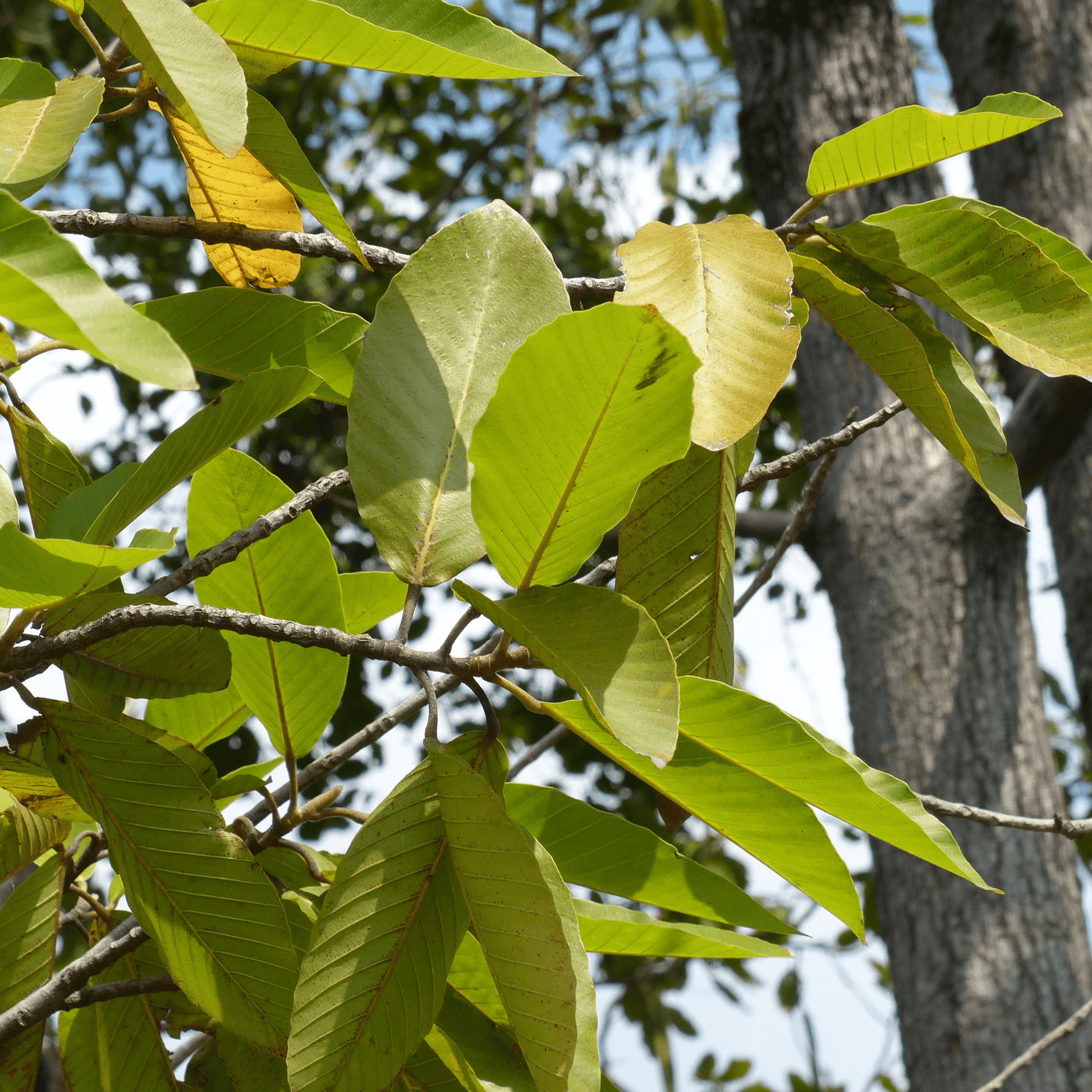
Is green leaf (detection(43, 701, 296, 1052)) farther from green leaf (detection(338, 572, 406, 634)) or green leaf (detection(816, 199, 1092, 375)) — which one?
green leaf (detection(816, 199, 1092, 375))

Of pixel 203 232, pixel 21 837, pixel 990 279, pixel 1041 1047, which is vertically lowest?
pixel 1041 1047

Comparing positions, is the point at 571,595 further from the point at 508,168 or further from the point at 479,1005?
the point at 508,168

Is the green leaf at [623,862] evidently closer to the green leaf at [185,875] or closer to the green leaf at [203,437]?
the green leaf at [185,875]

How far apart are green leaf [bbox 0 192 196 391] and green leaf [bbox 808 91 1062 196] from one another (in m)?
0.42

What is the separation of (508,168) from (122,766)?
2.97 m

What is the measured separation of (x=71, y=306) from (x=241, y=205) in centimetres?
42

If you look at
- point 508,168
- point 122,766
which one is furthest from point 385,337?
point 508,168

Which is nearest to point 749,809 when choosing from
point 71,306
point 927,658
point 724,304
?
point 724,304

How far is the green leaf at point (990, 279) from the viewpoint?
53 centimetres

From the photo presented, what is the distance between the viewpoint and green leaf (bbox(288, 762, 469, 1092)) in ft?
1.43

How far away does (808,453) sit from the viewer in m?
0.65

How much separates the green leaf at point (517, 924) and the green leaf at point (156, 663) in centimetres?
20

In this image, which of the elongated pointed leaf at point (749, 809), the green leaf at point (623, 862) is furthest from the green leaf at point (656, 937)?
the elongated pointed leaf at point (749, 809)

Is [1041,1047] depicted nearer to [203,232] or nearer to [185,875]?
[185,875]
